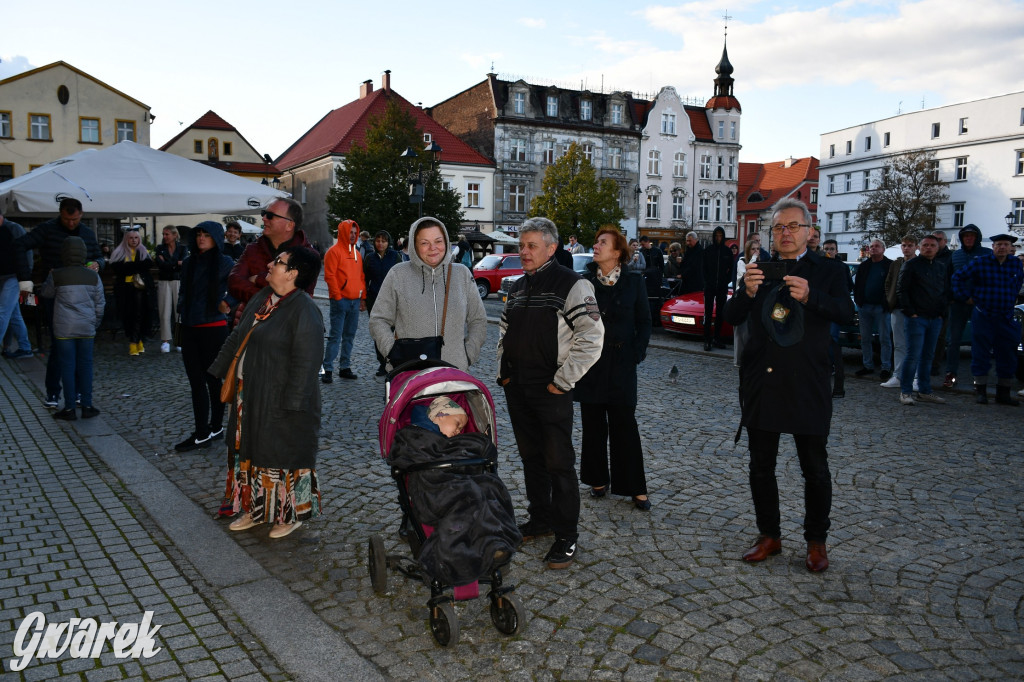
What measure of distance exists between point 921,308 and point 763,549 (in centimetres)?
661

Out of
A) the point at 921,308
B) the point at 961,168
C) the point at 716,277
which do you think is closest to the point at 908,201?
the point at 961,168

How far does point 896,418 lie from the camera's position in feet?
29.4

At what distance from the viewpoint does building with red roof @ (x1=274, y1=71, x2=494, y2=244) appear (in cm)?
5544

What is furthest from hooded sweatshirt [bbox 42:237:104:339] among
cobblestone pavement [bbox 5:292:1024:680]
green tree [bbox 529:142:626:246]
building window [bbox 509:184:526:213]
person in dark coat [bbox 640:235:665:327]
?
building window [bbox 509:184:526:213]

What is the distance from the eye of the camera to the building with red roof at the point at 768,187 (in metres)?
82.8

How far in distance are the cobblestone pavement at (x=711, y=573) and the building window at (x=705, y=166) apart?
212ft

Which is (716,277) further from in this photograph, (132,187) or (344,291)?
(132,187)

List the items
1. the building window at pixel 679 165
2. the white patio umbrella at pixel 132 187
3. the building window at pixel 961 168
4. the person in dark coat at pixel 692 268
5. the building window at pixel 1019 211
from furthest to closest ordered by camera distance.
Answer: the building window at pixel 679 165, the building window at pixel 961 168, the building window at pixel 1019 211, the person in dark coat at pixel 692 268, the white patio umbrella at pixel 132 187

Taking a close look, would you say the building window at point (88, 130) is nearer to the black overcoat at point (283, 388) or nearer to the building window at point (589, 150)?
the building window at point (589, 150)

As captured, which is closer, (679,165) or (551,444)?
(551,444)

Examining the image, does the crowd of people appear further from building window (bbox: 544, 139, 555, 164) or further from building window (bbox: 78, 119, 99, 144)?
building window (bbox: 544, 139, 555, 164)

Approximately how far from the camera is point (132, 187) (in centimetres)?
1206

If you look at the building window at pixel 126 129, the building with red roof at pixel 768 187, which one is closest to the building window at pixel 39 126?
the building window at pixel 126 129

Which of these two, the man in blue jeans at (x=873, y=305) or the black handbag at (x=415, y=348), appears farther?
the man in blue jeans at (x=873, y=305)
